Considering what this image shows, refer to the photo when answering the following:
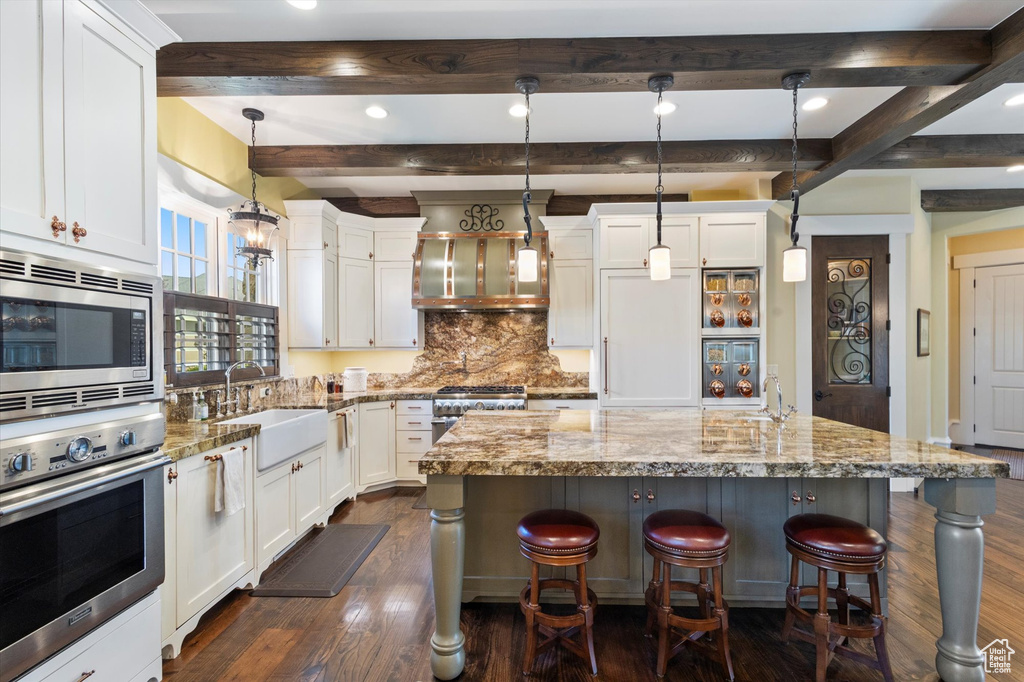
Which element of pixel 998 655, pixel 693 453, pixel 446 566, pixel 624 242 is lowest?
pixel 998 655

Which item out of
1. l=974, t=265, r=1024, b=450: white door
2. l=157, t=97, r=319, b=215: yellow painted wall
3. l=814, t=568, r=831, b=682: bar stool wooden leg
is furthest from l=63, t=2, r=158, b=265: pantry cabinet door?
l=974, t=265, r=1024, b=450: white door

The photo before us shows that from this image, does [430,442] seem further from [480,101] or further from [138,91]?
[138,91]

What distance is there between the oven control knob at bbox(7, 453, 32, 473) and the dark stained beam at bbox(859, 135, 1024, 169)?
16.6 ft

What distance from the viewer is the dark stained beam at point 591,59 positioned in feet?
7.38

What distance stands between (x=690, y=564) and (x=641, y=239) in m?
2.99

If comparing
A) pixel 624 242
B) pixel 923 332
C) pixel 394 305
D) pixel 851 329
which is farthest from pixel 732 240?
pixel 394 305

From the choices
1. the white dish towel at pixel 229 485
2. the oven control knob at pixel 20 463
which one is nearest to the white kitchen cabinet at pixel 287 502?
the white dish towel at pixel 229 485

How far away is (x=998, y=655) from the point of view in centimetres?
201

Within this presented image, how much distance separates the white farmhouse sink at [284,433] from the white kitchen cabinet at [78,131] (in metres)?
1.27

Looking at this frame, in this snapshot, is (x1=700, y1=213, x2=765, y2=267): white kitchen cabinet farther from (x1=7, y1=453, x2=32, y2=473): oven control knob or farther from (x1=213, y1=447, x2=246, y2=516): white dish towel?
(x1=7, y1=453, x2=32, y2=473): oven control knob

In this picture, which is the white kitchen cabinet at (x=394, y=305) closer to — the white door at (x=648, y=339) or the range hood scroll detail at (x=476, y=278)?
the range hood scroll detail at (x=476, y=278)

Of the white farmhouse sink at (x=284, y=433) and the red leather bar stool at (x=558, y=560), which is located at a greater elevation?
the white farmhouse sink at (x=284, y=433)

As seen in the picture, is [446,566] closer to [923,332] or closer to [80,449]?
[80,449]

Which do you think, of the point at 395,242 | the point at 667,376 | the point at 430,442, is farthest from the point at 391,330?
the point at 667,376
